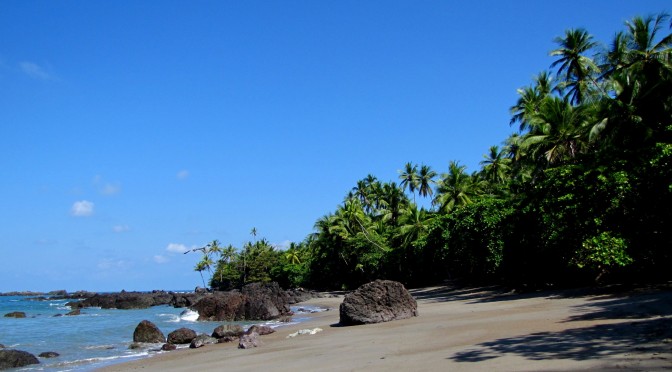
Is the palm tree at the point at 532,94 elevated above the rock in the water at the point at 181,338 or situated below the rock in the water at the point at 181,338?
above

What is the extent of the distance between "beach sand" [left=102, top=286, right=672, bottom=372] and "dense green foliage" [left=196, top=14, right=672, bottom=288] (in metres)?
2.31

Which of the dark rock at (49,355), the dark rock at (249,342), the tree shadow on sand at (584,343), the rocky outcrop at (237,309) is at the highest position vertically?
the rocky outcrop at (237,309)

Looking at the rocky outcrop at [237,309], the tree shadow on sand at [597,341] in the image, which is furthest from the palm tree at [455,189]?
the tree shadow on sand at [597,341]

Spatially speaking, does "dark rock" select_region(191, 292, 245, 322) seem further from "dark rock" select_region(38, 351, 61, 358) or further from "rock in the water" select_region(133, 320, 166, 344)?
"dark rock" select_region(38, 351, 61, 358)

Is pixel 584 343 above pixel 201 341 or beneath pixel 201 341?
above

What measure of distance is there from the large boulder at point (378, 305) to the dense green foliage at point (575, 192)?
243 inches

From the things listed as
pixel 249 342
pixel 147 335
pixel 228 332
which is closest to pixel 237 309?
pixel 147 335

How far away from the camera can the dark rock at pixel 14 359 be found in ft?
44.5

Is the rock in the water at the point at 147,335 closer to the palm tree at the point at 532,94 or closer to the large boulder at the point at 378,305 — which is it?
the large boulder at the point at 378,305

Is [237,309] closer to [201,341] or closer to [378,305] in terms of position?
[201,341]

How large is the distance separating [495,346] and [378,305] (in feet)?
26.9

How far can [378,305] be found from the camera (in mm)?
15938

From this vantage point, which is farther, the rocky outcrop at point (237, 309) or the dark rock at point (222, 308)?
the dark rock at point (222, 308)

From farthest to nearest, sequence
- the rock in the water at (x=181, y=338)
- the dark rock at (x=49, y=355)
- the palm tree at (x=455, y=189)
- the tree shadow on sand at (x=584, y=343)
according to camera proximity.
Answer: the palm tree at (x=455, y=189), the rock in the water at (x=181, y=338), the dark rock at (x=49, y=355), the tree shadow on sand at (x=584, y=343)
